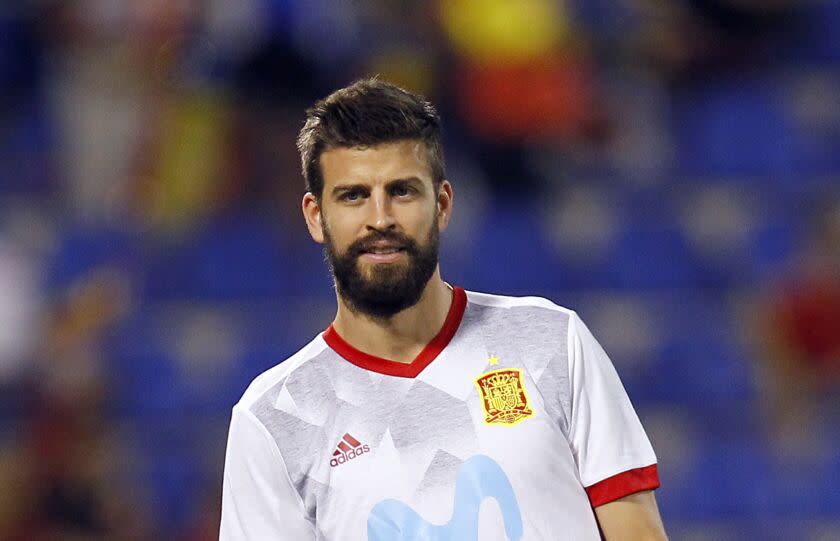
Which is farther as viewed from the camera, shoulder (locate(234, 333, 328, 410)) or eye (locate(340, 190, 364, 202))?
shoulder (locate(234, 333, 328, 410))

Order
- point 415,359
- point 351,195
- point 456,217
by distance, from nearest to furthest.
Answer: point 351,195
point 415,359
point 456,217

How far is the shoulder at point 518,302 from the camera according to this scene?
3.18 metres

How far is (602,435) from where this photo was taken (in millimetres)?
3014

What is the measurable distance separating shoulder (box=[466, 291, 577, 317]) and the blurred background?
363 cm

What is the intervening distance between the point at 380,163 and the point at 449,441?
593 millimetres

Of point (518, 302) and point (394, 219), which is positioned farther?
point (518, 302)

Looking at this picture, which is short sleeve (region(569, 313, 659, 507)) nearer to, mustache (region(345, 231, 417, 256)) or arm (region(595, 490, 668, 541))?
arm (region(595, 490, 668, 541))

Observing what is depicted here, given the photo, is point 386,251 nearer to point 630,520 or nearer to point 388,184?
point 388,184

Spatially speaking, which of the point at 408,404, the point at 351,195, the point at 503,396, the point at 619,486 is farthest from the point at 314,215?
the point at 619,486

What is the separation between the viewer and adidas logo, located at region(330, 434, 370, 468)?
10.1ft

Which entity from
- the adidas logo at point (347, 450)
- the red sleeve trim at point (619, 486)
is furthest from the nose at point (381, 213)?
the red sleeve trim at point (619, 486)

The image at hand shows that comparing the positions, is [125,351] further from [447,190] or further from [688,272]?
[447,190]

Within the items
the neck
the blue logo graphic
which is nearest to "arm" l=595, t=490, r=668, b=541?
the blue logo graphic

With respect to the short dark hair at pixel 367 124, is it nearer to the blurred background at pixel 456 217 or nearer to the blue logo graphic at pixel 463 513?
the blue logo graphic at pixel 463 513
